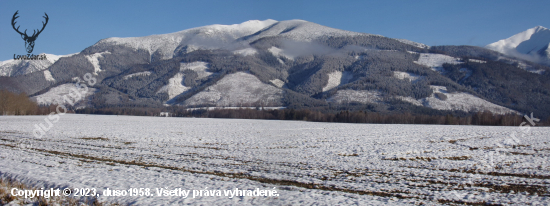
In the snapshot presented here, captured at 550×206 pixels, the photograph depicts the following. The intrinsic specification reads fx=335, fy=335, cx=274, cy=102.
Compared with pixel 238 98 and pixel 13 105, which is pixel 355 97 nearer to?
pixel 238 98

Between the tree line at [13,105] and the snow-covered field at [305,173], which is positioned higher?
the tree line at [13,105]

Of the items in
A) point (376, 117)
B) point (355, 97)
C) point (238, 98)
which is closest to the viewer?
point (376, 117)

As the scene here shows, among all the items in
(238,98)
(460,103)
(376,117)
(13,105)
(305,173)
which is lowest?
(305,173)

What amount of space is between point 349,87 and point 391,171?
598ft

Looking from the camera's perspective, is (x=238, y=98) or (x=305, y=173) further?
(x=238, y=98)

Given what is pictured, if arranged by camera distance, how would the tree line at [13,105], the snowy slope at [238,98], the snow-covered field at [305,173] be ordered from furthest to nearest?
the snowy slope at [238,98] → the tree line at [13,105] → the snow-covered field at [305,173]

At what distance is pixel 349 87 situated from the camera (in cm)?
19688

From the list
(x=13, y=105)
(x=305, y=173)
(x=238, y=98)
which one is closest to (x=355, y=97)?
(x=238, y=98)

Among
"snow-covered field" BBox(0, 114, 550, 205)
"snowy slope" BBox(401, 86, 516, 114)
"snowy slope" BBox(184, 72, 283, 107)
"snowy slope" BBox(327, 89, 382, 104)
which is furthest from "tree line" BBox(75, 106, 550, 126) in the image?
"snow-covered field" BBox(0, 114, 550, 205)

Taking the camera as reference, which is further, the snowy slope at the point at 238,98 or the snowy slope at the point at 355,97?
the snowy slope at the point at 238,98

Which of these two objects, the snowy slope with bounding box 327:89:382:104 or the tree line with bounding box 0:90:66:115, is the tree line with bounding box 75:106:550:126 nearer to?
the snowy slope with bounding box 327:89:382:104

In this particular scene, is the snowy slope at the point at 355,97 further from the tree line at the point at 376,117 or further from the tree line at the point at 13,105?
the tree line at the point at 13,105

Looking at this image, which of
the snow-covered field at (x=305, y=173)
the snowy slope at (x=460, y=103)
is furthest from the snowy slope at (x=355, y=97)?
the snow-covered field at (x=305, y=173)

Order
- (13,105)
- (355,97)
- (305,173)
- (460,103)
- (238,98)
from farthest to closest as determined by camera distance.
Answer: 1. (238,98)
2. (355,97)
3. (460,103)
4. (13,105)
5. (305,173)
